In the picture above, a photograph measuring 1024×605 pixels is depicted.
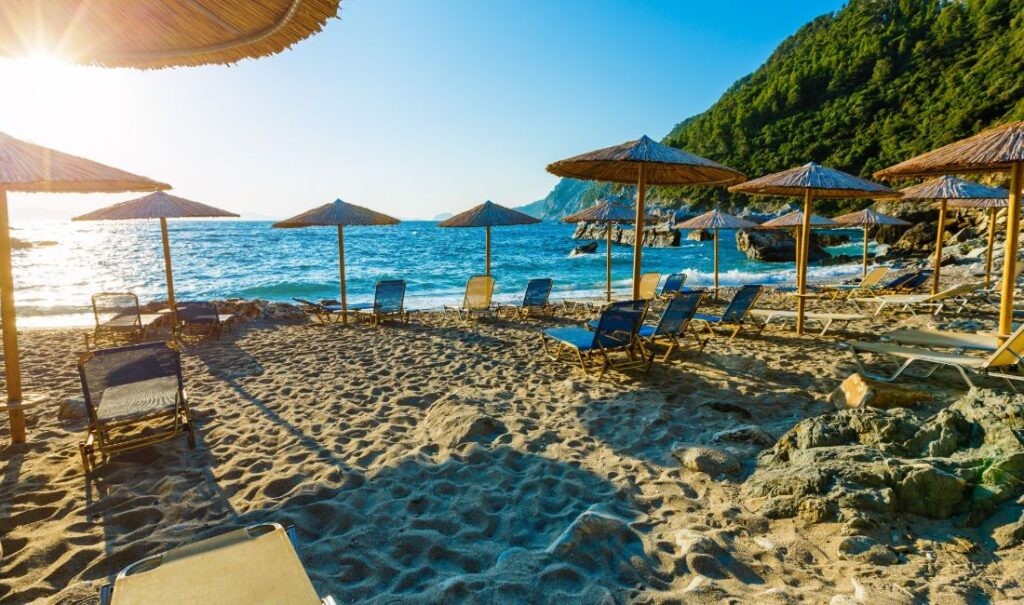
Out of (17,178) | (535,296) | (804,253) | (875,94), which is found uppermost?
(875,94)

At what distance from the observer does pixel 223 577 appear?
5.36 ft

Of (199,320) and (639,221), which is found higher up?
(639,221)

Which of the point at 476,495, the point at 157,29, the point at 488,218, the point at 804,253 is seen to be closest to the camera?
the point at 157,29

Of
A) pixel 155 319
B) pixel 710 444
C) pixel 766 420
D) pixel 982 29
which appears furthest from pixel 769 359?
pixel 982 29

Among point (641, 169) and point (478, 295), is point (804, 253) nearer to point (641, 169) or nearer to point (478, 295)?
point (641, 169)

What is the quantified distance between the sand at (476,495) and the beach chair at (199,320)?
227 centimetres

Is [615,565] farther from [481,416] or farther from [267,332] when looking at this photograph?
[267,332]

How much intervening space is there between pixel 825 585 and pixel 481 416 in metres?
2.50

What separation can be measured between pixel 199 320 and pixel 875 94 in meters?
67.2

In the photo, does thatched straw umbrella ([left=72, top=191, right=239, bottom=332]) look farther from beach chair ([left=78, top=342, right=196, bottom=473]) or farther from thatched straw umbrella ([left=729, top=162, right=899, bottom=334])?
thatched straw umbrella ([left=729, top=162, right=899, bottom=334])

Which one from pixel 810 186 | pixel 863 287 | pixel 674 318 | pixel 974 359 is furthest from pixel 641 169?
pixel 863 287

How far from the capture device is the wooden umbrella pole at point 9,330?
366cm

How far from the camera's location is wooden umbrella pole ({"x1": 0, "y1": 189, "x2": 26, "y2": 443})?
144 inches

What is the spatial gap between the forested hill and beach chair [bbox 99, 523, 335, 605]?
50.1 meters
